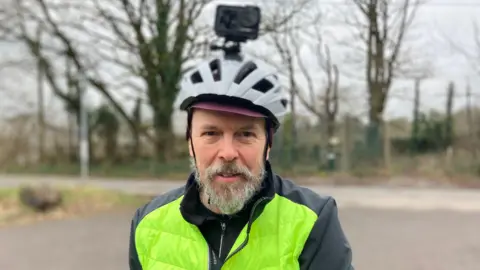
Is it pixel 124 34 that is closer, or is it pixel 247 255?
pixel 247 255

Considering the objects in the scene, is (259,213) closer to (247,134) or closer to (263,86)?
(247,134)

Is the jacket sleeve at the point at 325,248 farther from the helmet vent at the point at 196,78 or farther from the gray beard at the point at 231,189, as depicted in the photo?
the helmet vent at the point at 196,78

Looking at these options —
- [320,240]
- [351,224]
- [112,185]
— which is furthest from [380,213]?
[320,240]

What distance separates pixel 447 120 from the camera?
63.6 feet

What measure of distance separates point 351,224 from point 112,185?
9033 mm

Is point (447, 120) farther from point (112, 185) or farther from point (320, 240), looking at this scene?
point (320, 240)

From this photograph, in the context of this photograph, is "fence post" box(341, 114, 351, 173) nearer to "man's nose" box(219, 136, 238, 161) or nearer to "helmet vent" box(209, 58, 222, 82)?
"helmet vent" box(209, 58, 222, 82)

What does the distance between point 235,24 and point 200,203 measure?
596 mm

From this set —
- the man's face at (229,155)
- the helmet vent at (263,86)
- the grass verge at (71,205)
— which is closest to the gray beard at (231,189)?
the man's face at (229,155)

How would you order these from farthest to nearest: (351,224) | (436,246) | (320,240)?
(351,224) < (436,246) < (320,240)

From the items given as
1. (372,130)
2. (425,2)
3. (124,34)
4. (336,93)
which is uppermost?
(425,2)

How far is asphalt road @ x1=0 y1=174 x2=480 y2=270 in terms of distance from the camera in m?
7.16

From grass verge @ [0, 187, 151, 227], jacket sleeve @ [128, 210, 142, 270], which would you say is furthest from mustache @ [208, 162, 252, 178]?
grass verge @ [0, 187, 151, 227]

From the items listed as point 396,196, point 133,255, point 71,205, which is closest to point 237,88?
point 133,255
